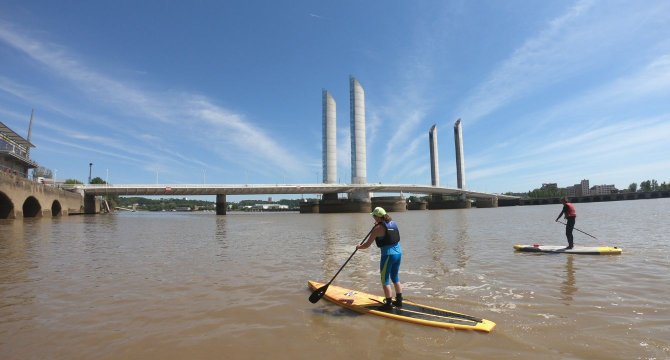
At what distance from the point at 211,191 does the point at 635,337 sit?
303 ft

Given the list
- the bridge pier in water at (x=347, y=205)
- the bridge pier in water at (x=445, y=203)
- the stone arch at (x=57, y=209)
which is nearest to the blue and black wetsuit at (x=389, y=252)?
the stone arch at (x=57, y=209)

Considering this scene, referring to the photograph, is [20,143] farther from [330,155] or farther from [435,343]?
[435,343]

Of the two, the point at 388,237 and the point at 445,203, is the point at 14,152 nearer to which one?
the point at 388,237

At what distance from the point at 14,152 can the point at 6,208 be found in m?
17.8

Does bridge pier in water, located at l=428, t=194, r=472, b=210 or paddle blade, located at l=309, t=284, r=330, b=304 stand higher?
Answer: bridge pier in water, located at l=428, t=194, r=472, b=210

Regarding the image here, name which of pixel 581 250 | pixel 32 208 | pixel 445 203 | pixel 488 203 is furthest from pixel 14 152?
pixel 488 203

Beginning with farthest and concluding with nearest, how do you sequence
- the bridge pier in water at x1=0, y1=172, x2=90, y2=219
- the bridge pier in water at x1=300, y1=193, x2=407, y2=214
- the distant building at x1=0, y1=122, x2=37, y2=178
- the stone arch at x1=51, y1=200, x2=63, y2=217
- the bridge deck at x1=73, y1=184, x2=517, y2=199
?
the bridge pier in water at x1=300, y1=193, x2=407, y2=214, the bridge deck at x1=73, y1=184, x2=517, y2=199, the stone arch at x1=51, y1=200, x2=63, y2=217, the distant building at x1=0, y1=122, x2=37, y2=178, the bridge pier in water at x1=0, y1=172, x2=90, y2=219

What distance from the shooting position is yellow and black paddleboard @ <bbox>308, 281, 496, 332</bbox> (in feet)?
20.6

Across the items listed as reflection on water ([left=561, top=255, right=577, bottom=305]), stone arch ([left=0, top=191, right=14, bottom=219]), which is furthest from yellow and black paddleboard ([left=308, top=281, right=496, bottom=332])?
stone arch ([left=0, top=191, right=14, bottom=219])

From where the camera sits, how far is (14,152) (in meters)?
54.7

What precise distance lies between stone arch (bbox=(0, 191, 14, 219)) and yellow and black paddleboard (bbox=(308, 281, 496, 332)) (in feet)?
161

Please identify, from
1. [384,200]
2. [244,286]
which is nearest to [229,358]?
[244,286]

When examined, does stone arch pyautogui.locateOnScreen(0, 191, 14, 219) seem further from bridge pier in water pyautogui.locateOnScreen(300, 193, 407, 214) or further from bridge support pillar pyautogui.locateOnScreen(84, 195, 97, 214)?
bridge pier in water pyautogui.locateOnScreen(300, 193, 407, 214)

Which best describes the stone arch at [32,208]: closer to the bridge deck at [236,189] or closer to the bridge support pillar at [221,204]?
the bridge deck at [236,189]
